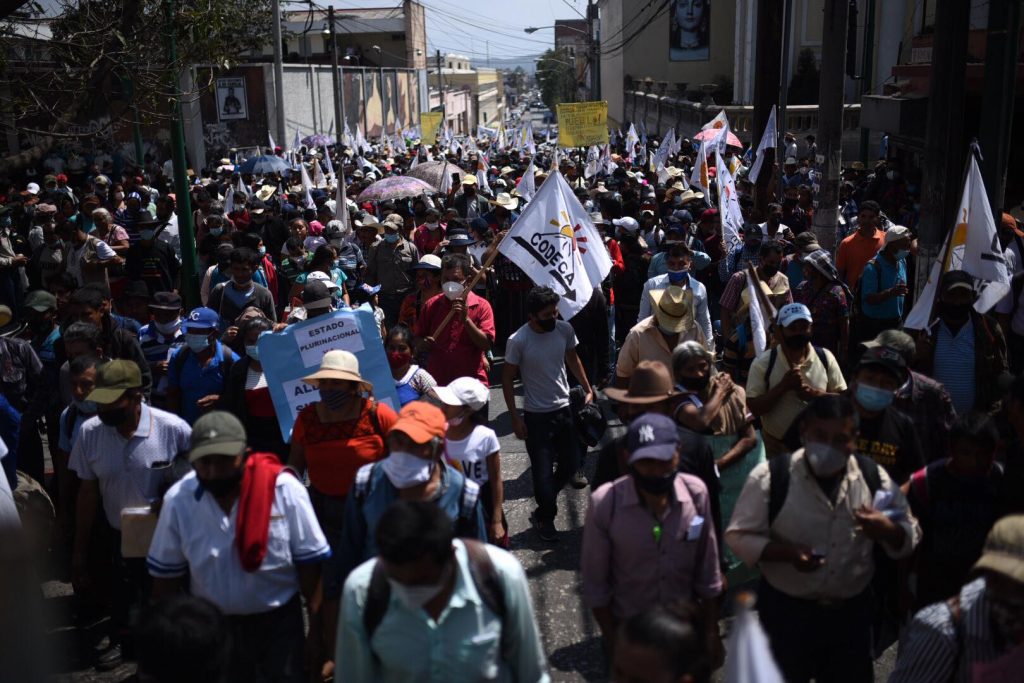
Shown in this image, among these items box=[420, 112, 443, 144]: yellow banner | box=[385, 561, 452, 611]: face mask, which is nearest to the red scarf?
box=[385, 561, 452, 611]: face mask

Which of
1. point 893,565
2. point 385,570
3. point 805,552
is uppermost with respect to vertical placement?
point 385,570

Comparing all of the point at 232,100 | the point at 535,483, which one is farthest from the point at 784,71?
the point at 232,100

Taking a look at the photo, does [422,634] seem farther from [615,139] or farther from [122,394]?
[615,139]

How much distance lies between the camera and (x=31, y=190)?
18.1 metres

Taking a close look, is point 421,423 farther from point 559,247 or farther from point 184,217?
point 184,217

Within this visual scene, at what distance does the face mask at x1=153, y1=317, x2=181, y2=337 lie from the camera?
267 inches

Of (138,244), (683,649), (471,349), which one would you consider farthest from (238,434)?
(138,244)

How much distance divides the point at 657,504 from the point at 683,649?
3.20 ft

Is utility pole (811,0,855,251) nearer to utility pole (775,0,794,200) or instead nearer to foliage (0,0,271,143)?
utility pole (775,0,794,200)

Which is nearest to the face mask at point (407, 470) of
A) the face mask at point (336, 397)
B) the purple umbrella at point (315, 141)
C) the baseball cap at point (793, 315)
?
the face mask at point (336, 397)

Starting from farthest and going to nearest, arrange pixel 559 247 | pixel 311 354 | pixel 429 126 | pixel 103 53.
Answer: pixel 429 126
pixel 103 53
pixel 559 247
pixel 311 354

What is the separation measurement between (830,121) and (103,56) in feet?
25.2

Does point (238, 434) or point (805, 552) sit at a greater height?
point (238, 434)

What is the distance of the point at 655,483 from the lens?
3.69m
